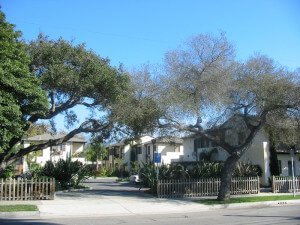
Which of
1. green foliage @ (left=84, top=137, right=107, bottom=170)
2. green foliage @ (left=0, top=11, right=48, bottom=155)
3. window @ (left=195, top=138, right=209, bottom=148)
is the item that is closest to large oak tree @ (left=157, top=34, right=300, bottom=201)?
green foliage @ (left=0, top=11, right=48, bottom=155)

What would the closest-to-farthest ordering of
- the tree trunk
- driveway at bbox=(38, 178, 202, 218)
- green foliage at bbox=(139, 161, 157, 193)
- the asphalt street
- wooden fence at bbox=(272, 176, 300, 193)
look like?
the asphalt street
driveway at bbox=(38, 178, 202, 218)
the tree trunk
green foliage at bbox=(139, 161, 157, 193)
wooden fence at bbox=(272, 176, 300, 193)

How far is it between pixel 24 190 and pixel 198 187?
412 inches

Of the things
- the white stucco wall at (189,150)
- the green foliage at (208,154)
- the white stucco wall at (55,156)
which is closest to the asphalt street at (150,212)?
the green foliage at (208,154)

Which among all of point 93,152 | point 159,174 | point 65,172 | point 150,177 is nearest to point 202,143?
point 159,174

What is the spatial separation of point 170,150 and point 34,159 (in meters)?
20.2

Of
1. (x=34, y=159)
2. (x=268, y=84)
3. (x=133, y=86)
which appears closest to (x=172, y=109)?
(x=133, y=86)

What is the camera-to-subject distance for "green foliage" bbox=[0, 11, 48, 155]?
12516 mm

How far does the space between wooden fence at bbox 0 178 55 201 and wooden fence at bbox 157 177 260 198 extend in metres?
6.50

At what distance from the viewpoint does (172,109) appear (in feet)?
50.1

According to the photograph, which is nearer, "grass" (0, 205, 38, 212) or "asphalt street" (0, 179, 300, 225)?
"asphalt street" (0, 179, 300, 225)

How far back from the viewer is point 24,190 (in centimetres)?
1636

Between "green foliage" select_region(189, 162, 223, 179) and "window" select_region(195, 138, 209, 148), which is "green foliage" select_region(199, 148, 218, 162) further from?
"green foliage" select_region(189, 162, 223, 179)

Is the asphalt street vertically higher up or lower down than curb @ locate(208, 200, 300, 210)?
higher up

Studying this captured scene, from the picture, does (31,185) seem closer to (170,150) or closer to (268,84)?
(268,84)
